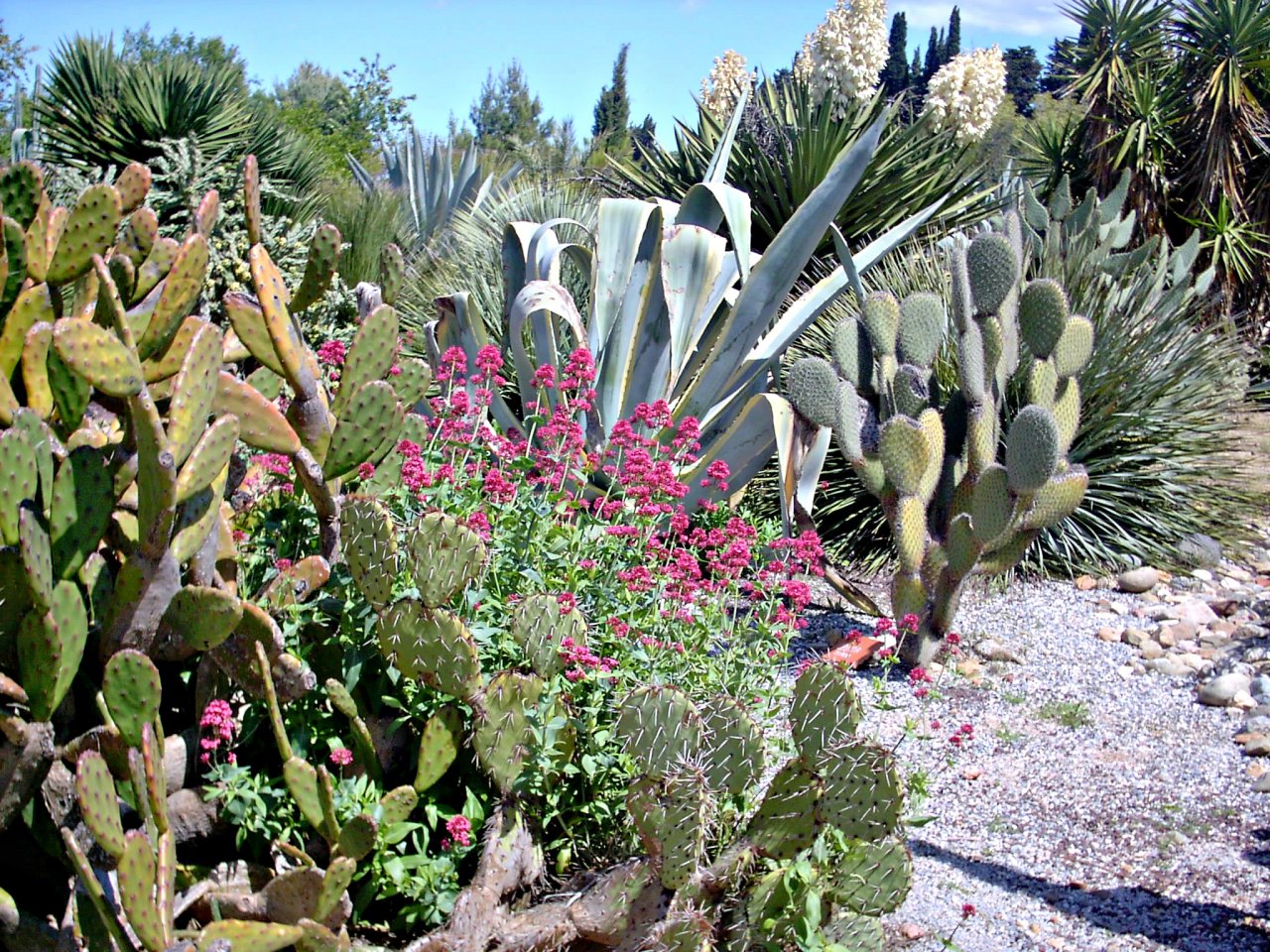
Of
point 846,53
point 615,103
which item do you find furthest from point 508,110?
point 846,53

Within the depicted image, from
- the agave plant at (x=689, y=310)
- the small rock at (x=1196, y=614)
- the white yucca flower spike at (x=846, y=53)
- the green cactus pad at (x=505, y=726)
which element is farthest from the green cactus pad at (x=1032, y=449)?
the white yucca flower spike at (x=846, y=53)

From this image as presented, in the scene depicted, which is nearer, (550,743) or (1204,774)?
(550,743)

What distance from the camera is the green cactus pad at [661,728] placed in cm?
246

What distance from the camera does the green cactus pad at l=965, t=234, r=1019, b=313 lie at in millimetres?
4707

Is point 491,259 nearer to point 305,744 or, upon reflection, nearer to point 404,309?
point 404,309

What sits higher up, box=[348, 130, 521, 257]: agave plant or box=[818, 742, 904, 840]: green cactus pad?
box=[348, 130, 521, 257]: agave plant

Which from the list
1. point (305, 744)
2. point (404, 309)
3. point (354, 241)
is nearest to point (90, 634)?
point (305, 744)

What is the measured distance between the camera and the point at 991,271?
4711 mm

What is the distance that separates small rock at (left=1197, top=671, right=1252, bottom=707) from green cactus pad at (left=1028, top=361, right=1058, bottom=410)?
126cm

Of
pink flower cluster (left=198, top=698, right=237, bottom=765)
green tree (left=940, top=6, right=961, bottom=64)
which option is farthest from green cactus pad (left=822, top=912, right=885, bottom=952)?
green tree (left=940, top=6, right=961, bottom=64)

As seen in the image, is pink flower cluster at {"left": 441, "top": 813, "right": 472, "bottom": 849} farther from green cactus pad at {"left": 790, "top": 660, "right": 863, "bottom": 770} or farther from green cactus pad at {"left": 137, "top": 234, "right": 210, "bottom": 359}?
green cactus pad at {"left": 137, "top": 234, "right": 210, "bottom": 359}

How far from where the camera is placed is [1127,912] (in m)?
3.13

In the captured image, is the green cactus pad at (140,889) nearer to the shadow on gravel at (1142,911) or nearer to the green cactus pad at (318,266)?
the green cactus pad at (318,266)

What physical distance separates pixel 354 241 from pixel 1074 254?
5272 mm
